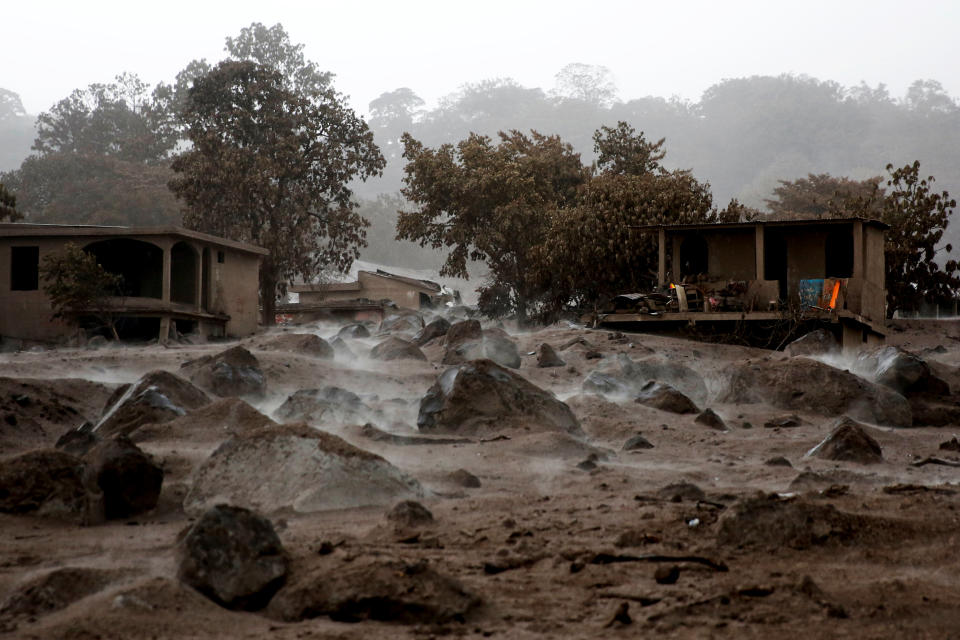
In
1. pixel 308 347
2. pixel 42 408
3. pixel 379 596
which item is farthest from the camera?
Answer: pixel 308 347

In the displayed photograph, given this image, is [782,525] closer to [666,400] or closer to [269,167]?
[666,400]

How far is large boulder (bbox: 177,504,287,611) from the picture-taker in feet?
12.6

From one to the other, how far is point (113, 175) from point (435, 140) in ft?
225

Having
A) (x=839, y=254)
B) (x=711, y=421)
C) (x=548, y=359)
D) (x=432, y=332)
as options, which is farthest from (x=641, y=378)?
(x=839, y=254)

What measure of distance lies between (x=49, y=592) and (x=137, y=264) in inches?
1014

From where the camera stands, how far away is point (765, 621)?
11.6 ft

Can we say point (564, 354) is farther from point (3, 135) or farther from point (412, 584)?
point (3, 135)

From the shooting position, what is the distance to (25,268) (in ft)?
82.3

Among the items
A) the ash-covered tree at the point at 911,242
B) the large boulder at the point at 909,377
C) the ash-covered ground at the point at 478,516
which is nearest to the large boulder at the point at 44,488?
→ the ash-covered ground at the point at 478,516

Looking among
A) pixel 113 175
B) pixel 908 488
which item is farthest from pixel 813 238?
pixel 113 175

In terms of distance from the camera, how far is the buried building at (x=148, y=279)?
965 inches

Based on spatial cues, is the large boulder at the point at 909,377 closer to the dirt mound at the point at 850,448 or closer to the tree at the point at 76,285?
the dirt mound at the point at 850,448

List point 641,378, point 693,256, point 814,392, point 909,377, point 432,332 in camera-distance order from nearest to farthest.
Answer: point 814,392 → point 909,377 → point 641,378 → point 432,332 → point 693,256

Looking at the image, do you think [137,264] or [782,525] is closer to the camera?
[782,525]
